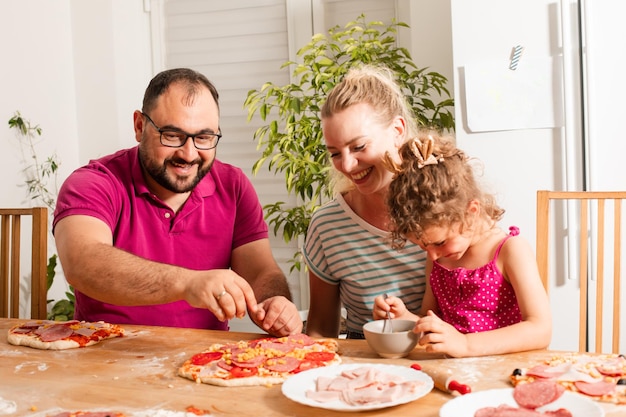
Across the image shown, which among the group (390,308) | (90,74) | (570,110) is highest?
(90,74)

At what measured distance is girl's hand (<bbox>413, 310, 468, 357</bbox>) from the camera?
147 centimetres

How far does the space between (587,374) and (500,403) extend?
221mm

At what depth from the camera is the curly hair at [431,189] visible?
1.64 m

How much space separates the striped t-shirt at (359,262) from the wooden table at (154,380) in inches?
12.4

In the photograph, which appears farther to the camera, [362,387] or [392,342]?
[392,342]

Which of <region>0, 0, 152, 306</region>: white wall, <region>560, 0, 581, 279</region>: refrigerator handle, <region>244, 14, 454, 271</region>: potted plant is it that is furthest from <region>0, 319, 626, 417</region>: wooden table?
<region>0, 0, 152, 306</region>: white wall

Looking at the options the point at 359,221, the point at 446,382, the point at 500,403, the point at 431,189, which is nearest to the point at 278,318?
the point at 359,221

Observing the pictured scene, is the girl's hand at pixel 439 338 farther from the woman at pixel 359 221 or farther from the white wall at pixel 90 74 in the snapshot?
the white wall at pixel 90 74

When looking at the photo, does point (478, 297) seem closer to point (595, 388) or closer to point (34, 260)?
point (595, 388)

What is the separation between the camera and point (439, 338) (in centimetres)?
147

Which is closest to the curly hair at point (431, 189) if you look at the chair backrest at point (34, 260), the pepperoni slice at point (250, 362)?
the pepperoni slice at point (250, 362)

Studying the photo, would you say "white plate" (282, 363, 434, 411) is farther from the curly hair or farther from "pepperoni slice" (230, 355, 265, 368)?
the curly hair

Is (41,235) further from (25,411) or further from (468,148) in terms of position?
(468,148)

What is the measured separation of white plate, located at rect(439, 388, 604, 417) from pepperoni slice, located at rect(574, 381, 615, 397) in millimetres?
55
